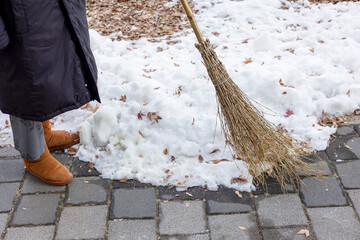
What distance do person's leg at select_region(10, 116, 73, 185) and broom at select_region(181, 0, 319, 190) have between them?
1.18 metres

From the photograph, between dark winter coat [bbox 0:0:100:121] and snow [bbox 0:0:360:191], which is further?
snow [bbox 0:0:360:191]

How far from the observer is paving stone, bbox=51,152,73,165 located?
2.96m

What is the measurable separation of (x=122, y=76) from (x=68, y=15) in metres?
1.40

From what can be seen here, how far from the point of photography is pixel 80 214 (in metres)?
2.52

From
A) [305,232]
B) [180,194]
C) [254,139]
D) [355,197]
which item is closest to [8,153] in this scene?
[180,194]

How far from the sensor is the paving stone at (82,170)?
2.83m

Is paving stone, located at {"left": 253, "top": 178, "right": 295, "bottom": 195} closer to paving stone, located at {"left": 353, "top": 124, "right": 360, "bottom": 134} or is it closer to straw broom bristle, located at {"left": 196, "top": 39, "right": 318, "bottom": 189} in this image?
straw broom bristle, located at {"left": 196, "top": 39, "right": 318, "bottom": 189}

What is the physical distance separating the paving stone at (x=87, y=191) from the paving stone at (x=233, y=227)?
0.74 metres

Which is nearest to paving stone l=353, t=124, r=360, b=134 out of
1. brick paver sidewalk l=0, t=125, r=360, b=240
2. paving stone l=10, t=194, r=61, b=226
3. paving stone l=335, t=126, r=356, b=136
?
paving stone l=335, t=126, r=356, b=136

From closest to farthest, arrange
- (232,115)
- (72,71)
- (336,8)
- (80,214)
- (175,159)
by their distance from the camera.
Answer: (72,71)
(80,214)
(232,115)
(175,159)
(336,8)

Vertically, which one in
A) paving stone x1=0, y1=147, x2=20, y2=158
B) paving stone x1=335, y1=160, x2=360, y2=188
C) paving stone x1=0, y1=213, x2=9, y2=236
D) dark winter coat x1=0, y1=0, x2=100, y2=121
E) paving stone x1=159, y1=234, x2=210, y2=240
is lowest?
paving stone x1=0, y1=147, x2=20, y2=158

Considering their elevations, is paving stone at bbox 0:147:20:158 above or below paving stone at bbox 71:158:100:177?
below

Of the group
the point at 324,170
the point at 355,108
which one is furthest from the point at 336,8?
the point at 324,170

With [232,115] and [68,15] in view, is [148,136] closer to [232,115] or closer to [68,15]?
[232,115]
